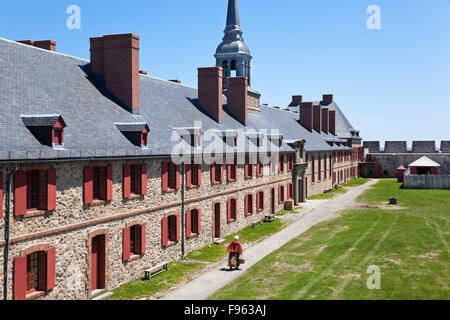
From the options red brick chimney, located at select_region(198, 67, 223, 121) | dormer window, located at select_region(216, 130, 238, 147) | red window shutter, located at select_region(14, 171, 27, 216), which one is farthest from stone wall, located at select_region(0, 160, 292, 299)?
red brick chimney, located at select_region(198, 67, 223, 121)

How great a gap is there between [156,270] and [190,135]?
27.5 feet

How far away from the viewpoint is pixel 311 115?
5984cm

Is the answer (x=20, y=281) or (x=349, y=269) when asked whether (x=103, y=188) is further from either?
(x=349, y=269)

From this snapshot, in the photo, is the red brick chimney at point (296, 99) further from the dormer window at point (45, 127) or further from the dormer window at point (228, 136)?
the dormer window at point (45, 127)

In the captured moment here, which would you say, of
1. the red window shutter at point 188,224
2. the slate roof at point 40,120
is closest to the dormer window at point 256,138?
the red window shutter at point 188,224

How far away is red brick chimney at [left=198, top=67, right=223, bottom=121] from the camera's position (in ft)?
112

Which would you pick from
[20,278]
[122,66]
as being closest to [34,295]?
[20,278]

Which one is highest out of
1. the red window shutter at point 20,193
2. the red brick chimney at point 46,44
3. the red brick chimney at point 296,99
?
the red brick chimney at point 296,99

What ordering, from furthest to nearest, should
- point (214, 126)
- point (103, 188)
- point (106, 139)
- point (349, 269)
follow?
point (214, 126) → point (349, 269) → point (106, 139) → point (103, 188)

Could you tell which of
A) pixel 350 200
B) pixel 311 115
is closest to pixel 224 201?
pixel 350 200

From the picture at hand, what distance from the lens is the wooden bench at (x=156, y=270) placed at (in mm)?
20672

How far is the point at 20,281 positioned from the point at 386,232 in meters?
23.8

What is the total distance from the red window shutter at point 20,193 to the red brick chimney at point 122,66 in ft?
34.6

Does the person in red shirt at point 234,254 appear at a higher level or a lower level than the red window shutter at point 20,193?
lower
